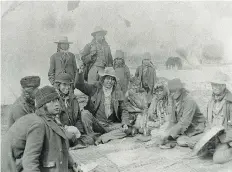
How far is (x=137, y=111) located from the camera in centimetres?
625

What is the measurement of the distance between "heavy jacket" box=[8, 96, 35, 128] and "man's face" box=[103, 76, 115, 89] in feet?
6.64

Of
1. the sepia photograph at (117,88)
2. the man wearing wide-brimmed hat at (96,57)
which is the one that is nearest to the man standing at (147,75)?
the sepia photograph at (117,88)

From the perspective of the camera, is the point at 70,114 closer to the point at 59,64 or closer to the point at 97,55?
the point at 59,64

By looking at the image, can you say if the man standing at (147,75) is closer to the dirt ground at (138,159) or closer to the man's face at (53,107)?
the dirt ground at (138,159)

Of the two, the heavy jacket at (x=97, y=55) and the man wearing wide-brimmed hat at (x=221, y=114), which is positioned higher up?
the heavy jacket at (x=97, y=55)

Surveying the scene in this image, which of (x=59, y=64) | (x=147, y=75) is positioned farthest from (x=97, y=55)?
(x=147, y=75)

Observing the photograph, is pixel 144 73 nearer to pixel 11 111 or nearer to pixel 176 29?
pixel 176 29

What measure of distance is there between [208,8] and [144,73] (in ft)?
10.9

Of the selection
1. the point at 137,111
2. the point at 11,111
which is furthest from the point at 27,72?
the point at 11,111

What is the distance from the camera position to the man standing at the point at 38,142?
2.24 m

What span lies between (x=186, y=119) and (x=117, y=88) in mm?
1643

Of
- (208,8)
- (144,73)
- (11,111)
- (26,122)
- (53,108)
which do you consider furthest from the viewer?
(208,8)

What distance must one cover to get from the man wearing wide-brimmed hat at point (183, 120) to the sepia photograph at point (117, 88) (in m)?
0.02

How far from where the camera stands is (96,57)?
7434mm
